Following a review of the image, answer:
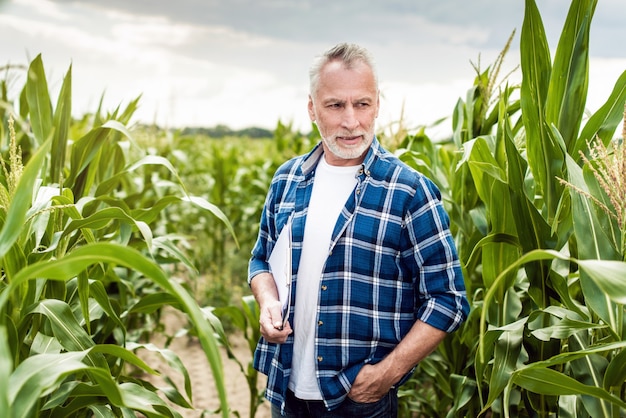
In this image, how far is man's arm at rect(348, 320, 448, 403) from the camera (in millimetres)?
1622

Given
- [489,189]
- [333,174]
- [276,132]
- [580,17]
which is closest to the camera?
[580,17]

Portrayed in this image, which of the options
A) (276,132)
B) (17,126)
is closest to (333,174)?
(17,126)

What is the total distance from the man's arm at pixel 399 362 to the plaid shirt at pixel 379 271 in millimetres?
37

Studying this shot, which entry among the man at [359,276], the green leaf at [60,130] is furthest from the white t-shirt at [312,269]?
the green leaf at [60,130]

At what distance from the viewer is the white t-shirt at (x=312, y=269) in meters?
1.73

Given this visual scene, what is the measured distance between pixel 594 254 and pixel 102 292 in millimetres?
1423

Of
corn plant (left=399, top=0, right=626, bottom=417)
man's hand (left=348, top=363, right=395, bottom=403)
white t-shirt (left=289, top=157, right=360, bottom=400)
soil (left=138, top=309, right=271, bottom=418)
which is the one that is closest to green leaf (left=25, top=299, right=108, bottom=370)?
white t-shirt (left=289, top=157, right=360, bottom=400)

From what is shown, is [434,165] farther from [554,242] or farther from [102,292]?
[102,292]

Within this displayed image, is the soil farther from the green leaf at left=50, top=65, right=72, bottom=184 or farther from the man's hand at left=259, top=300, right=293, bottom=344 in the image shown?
the man's hand at left=259, top=300, right=293, bottom=344

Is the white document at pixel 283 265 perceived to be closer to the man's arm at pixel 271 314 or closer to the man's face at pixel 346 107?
the man's arm at pixel 271 314

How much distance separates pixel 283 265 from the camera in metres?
1.77

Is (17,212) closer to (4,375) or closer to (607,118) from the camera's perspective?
(4,375)

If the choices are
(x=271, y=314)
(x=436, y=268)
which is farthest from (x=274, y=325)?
(x=436, y=268)

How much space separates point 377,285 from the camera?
5.56 ft
